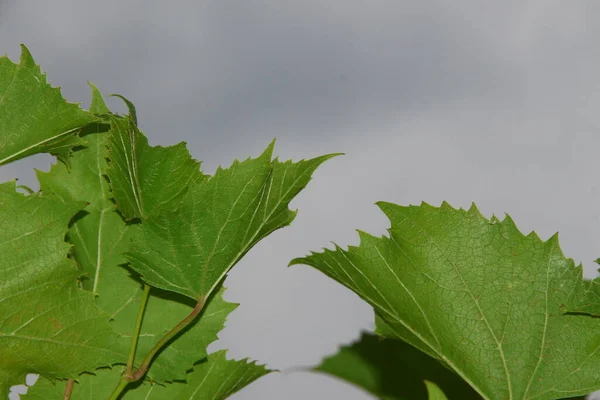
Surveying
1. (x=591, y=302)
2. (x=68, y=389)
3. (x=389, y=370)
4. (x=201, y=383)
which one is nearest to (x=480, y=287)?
(x=591, y=302)

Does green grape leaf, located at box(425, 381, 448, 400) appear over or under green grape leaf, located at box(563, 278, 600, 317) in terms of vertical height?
under

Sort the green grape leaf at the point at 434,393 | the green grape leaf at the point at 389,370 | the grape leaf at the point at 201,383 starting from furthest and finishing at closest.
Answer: the green grape leaf at the point at 389,370 < the grape leaf at the point at 201,383 < the green grape leaf at the point at 434,393

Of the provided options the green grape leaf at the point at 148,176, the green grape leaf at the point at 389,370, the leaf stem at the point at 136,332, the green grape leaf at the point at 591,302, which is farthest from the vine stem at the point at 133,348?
the green grape leaf at the point at 591,302

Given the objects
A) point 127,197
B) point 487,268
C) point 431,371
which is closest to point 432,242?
point 487,268

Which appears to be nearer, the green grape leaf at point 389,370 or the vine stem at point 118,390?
the vine stem at point 118,390

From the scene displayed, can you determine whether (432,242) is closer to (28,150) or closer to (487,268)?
(487,268)

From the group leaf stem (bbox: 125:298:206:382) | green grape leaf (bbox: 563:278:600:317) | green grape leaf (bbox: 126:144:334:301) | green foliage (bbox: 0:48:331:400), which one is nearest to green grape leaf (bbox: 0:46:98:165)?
green foliage (bbox: 0:48:331:400)

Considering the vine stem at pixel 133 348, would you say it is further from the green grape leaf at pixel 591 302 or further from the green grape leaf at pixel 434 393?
the green grape leaf at pixel 591 302

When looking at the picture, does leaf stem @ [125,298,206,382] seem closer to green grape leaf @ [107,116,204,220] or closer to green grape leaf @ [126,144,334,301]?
green grape leaf @ [126,144,334,301]
